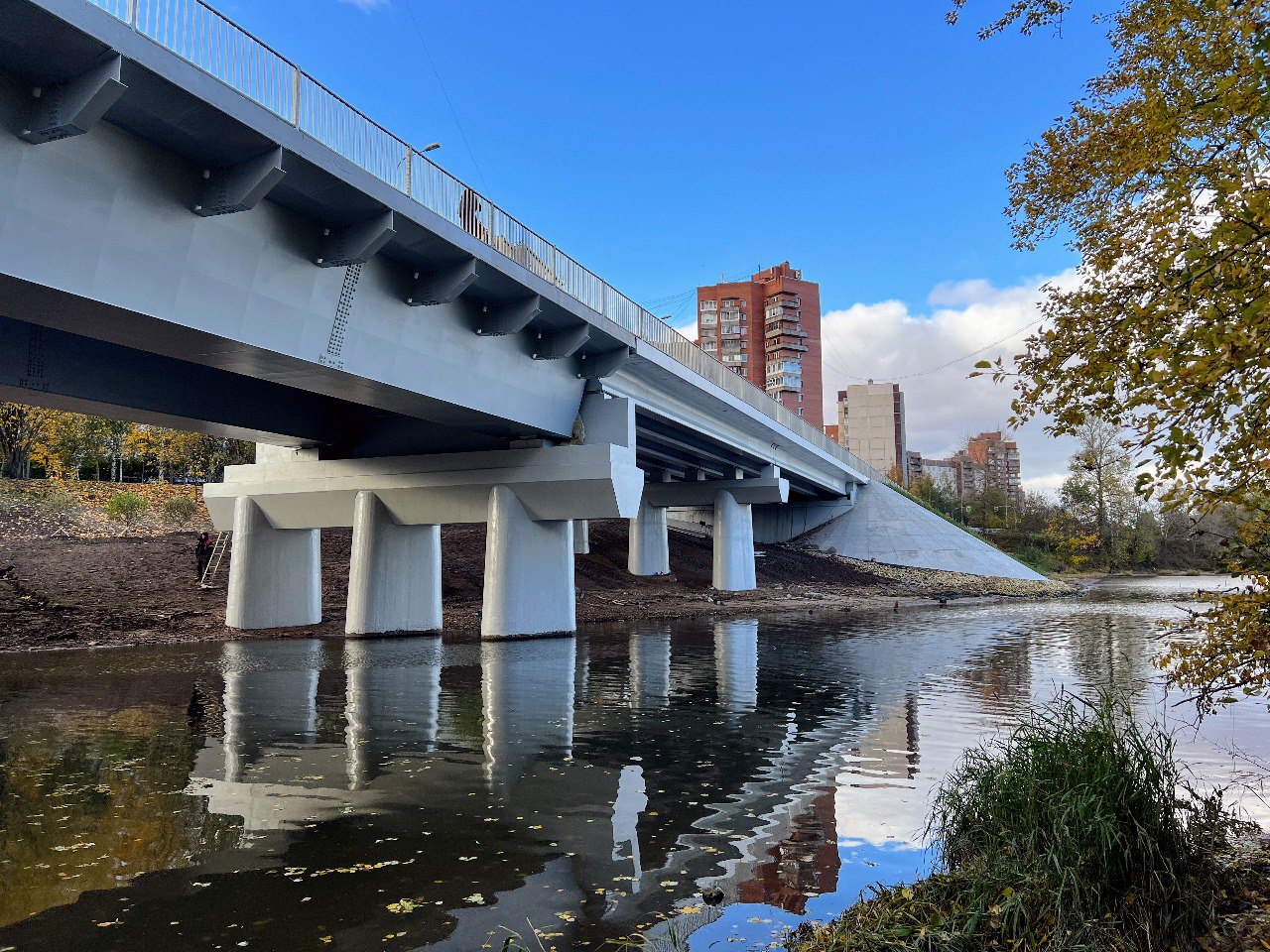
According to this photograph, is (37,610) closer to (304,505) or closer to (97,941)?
(304,505)

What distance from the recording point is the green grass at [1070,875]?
491cm

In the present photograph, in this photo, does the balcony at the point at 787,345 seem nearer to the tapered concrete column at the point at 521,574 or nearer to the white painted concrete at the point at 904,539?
the white painted concrete at the point at 904,539

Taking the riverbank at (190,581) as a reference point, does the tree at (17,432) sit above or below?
above

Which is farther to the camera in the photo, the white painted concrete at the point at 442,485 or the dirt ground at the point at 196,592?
the dirt ground at the point at 196,592

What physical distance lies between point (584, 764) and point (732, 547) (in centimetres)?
3942

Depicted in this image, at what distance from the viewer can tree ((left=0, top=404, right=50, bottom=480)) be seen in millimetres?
50094

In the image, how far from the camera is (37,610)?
2686 cm

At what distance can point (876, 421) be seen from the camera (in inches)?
6831

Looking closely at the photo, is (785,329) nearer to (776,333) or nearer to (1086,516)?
(776,333)

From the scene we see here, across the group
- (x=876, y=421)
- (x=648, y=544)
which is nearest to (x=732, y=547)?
(x=648, y=544)

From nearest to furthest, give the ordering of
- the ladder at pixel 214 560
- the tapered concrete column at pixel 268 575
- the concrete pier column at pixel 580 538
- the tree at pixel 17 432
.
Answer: the tapered concrete column at pixel 268 575
the ladder at pixel 214 560
the tree at pixel 17 432
the concrete pier column at pixel 580 538

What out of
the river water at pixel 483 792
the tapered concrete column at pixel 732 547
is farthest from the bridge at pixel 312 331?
the tapered concrete column at pixel 732 547

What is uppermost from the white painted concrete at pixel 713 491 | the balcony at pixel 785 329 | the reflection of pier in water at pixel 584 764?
the balcony at pixel 785 329

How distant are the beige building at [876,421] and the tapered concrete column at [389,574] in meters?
150
